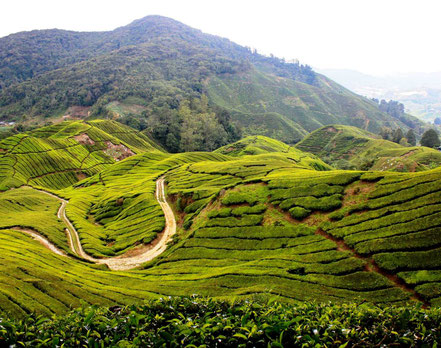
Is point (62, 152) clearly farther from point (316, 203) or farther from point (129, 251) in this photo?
point (316, 203)

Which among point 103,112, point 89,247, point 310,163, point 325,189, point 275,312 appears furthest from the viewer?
point 103,112

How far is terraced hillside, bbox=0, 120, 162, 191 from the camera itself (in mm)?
80838

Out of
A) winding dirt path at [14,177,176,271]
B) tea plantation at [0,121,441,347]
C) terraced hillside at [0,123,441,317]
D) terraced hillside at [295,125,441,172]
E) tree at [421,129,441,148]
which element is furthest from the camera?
tree at [421,129,441,148]

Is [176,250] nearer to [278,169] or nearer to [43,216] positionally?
[278,169]

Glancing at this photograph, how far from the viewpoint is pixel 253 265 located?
847 inches

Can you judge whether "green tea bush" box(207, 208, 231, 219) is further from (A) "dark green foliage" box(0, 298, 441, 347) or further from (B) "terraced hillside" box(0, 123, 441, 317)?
(A) "dark green foliage" box(0, 298, 441, 347)

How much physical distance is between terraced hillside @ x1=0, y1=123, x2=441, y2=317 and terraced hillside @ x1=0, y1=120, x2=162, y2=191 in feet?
163

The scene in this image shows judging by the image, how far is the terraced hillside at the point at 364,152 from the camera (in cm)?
7488

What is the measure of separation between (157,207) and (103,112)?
164 m

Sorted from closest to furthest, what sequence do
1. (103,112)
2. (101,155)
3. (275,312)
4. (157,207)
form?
(275,312)
(157,207)
(101,155)
(103,112)

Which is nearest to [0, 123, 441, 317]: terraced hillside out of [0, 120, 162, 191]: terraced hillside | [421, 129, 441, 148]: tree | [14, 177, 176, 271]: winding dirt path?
[14, 177, 176, 271]: winding dirt path

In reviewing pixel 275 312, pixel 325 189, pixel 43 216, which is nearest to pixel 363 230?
pixel 325 189

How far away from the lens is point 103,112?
18288 cm

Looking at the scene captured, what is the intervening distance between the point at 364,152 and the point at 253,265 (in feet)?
379
